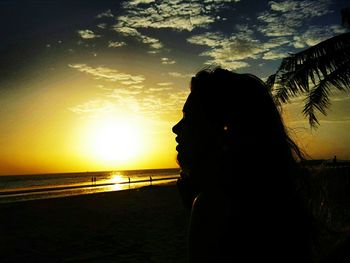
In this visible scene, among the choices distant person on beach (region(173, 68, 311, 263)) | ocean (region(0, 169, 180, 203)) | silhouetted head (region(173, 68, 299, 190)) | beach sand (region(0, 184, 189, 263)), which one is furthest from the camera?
ocean (region(0, 169, 180, 203))

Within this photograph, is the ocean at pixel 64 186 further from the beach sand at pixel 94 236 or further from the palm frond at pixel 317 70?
the palm frond at pixel 317 70

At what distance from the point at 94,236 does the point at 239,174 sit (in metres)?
9.70

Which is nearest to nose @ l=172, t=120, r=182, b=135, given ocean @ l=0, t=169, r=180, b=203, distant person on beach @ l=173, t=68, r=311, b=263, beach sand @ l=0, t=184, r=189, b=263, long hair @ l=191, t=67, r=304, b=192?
distant person on beach @ l=173, t=68, r=311, b=263

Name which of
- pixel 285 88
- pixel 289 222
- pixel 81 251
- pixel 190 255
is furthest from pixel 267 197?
pixel 285 88

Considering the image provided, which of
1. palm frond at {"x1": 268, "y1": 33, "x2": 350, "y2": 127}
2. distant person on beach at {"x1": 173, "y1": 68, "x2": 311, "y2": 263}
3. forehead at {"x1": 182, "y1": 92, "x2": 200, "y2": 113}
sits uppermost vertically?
palm frond at {"x1": 268, "y1": 33, "x2": 350, "y2": 127}

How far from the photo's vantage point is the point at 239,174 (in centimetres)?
126

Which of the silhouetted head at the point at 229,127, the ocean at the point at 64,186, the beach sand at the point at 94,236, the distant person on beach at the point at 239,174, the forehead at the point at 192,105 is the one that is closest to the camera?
the distant person on beach at the point at 239,174

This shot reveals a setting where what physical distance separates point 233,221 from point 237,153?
27cm

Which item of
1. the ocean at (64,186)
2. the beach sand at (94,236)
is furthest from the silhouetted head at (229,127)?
the ocean at (64,186)

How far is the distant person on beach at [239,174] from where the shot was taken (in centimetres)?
110

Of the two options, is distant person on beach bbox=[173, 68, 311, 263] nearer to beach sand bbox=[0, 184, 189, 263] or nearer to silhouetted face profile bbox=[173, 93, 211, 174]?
silhouetted face profile bbox=[173, 93, 211, 174]

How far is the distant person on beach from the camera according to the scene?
1.10 m

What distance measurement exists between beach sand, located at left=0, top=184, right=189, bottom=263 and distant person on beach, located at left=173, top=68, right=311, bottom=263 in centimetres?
639

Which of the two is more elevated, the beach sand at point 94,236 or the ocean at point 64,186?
the ocean at point 64,186
